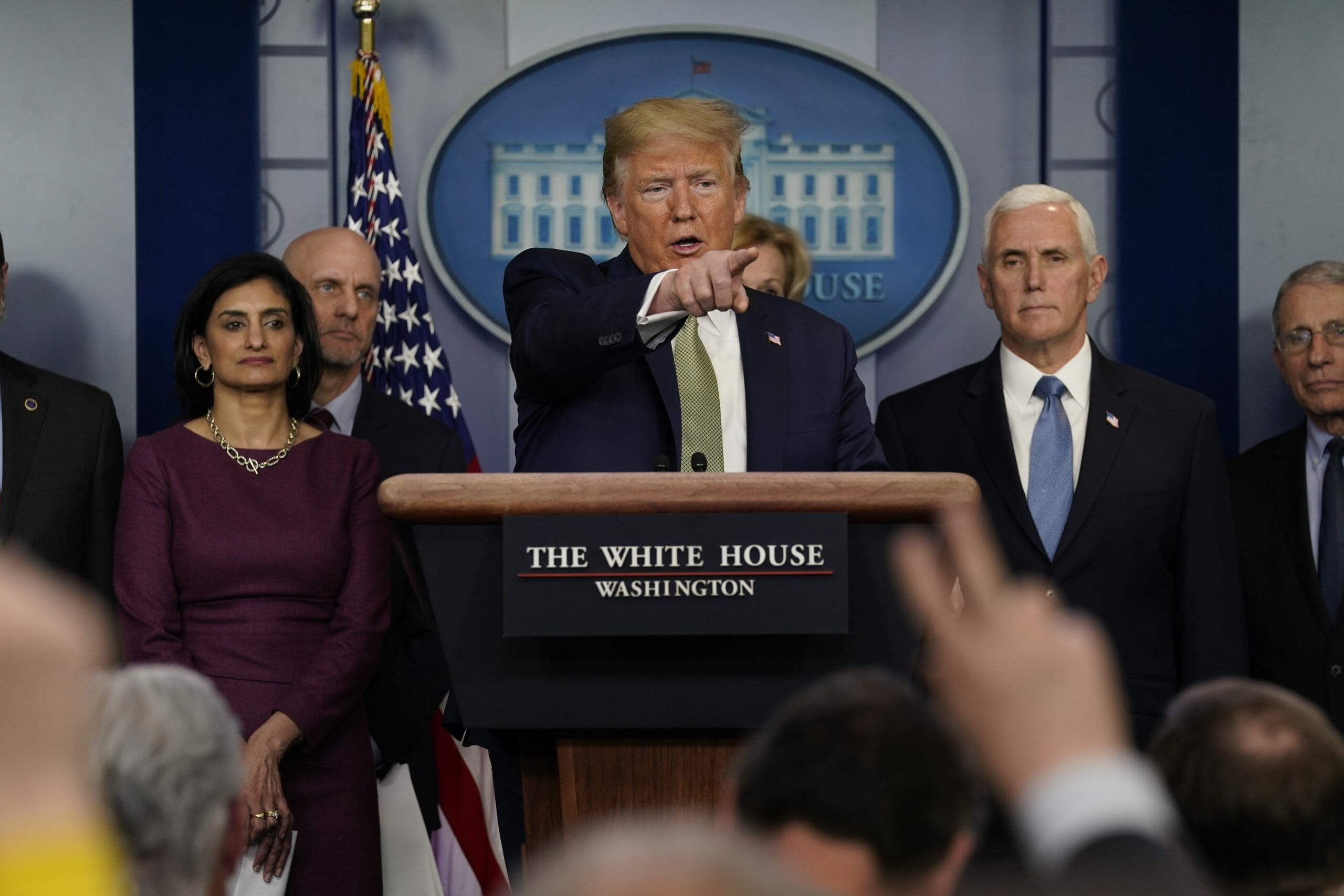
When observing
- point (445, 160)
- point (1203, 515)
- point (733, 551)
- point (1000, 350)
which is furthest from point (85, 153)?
point (733, 551)

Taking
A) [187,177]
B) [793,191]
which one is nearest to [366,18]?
[187,177]

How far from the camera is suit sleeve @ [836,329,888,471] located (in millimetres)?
2508

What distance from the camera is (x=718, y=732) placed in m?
1.84

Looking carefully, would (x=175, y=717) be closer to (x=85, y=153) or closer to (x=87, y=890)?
(x=87, y=890)

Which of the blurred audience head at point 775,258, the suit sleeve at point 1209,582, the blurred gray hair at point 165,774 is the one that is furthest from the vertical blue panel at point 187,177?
the blurred gray hair at point 165,774

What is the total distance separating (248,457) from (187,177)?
1.69 m

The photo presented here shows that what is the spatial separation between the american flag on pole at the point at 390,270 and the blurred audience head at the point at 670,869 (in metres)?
3.77

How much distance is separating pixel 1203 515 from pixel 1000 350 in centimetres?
62

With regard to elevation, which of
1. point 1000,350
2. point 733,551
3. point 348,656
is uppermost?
point 1000,350

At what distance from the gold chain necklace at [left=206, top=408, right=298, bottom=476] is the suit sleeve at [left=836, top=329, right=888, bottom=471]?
137 centimetres

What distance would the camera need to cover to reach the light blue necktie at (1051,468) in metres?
3.42

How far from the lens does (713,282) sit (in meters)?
1.90

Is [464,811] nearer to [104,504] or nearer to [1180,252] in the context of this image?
[104,504]

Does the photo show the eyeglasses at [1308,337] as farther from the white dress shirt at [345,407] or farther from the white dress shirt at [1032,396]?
the white dress shirt at [345,407]
